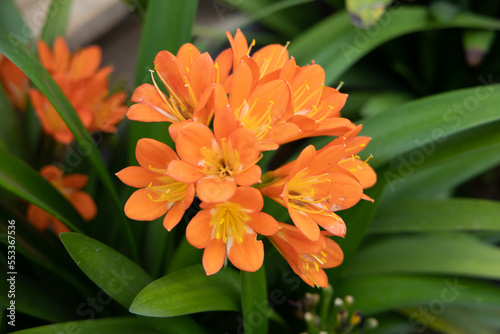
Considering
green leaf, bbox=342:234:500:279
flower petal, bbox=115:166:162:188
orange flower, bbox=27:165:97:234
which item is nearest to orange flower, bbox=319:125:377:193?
flower petal, bbox=115:166:162:188

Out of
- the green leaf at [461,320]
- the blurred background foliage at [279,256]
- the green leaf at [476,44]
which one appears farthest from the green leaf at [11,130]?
the green leaf at [476,44]

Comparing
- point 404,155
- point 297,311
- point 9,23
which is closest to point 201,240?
point 297,311

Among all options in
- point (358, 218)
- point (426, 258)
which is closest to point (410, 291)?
point (426, 258)

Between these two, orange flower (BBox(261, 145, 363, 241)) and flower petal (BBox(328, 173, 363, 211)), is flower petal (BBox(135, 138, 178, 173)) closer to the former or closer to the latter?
orange flower (BBox(261, 145, 363, 241))

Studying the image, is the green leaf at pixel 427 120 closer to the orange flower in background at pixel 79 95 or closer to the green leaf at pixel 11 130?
the orange flower in background at pixel 79 95

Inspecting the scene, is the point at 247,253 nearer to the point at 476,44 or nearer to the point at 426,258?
the point at 426,258
